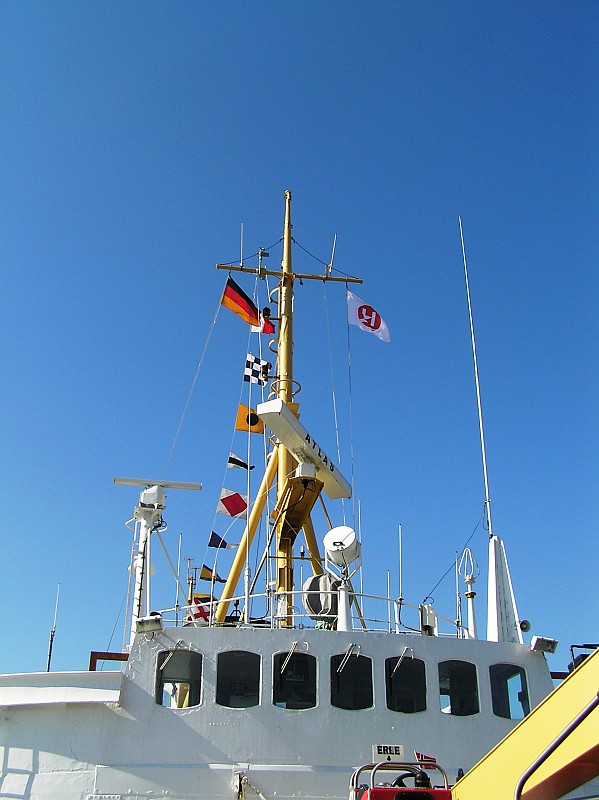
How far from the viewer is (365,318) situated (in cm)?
2273

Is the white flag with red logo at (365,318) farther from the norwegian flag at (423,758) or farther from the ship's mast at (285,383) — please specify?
the norwegian flag at (423,758)

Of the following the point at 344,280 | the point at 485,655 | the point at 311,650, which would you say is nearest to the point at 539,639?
the point at 485,655

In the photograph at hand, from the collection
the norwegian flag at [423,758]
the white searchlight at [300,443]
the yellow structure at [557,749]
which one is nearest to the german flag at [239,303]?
the white searchlight at [300,443]

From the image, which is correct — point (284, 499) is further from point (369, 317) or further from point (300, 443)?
point (369, 317)

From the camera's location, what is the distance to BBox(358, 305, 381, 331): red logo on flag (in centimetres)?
2272

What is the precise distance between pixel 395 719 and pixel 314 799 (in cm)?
199

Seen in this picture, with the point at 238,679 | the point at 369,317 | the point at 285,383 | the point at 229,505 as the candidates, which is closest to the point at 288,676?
the point at 238,679

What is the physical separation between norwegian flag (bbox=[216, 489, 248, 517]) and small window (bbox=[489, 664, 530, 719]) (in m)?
7.27

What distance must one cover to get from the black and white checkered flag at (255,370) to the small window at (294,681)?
27.8ft

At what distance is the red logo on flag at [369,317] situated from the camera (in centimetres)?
2272

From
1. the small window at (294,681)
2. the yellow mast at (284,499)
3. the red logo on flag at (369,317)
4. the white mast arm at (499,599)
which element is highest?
the red logo on flag at (369,317)

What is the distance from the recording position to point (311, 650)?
14531mm

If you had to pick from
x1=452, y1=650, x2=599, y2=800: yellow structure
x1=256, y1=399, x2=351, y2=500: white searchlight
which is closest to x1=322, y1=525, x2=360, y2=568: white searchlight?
x1=256, y1=399, x2=351, y2=500: white searchlight

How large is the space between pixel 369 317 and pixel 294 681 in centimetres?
1128
